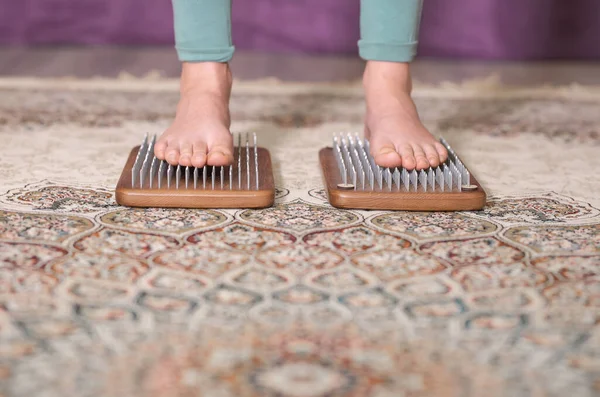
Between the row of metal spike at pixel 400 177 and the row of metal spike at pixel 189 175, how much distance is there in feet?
0.42

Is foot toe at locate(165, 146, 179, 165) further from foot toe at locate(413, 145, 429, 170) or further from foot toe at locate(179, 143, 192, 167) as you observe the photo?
foot toe at locate(413, 145, 429, 170)

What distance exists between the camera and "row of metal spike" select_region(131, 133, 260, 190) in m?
1.02

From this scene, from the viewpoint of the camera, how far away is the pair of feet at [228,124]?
1059 mm

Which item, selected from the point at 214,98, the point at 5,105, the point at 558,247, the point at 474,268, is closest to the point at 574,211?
the point at 558,247

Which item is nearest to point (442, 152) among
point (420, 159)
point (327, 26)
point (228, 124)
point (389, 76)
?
point (420, 159)

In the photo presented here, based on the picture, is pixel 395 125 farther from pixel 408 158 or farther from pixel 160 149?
pixel 160 149

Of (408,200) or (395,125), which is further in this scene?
(395,125)

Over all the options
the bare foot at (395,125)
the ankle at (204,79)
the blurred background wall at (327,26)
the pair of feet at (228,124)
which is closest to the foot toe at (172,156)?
the pair of feet at (228,124)

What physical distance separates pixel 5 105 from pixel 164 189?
0.80 metres

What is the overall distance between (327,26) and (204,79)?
4.60 feet

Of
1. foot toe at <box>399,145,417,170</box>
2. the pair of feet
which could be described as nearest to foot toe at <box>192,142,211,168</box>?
the pair of feet

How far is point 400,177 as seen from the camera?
3.53 feet

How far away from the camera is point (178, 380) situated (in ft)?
1.97

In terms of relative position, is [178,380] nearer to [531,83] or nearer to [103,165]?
[103,165]
